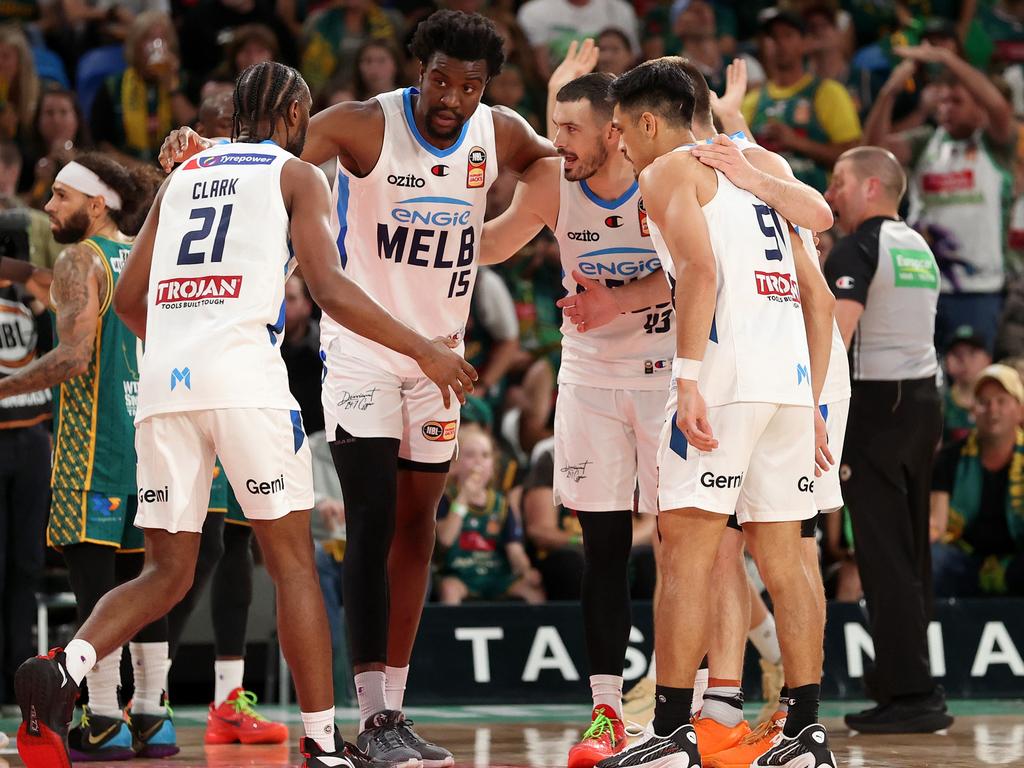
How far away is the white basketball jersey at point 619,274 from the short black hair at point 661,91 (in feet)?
2.60

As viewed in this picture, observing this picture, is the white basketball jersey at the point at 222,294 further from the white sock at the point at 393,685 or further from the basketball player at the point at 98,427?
the white sock at the point at 393,685

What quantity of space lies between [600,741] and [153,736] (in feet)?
6.27

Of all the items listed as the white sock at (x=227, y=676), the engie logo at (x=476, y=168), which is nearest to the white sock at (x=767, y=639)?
the white sock at (x=227, y=676)

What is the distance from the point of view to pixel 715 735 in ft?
18.7

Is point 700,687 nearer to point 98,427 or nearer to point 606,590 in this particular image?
point 606,590

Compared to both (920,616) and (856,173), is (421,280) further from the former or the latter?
(920,616)

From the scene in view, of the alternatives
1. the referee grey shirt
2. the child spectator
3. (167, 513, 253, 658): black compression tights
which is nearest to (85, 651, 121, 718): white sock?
(167, 513, 253, 658): black compression tights

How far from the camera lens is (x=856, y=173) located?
7.28m

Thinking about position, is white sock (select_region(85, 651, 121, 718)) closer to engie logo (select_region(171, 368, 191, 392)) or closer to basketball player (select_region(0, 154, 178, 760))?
basketball player (select_region(0, 154, 178, 760))

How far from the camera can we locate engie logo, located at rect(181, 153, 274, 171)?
16.6ft

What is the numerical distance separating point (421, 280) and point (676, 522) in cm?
152

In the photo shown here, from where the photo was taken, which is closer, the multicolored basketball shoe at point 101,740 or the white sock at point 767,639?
the multicolored basketball shoe at point 101,740

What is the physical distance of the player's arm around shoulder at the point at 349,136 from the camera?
18.9 feet

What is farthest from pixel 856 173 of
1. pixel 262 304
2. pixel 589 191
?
pixel 262 304
